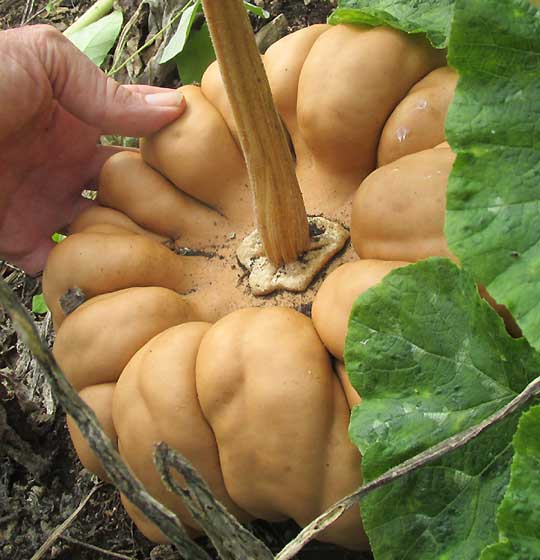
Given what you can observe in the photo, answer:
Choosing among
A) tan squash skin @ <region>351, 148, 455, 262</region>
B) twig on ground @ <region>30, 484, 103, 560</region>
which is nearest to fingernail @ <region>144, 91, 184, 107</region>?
tan squash skin @ <region>351, 148, 455, 262</region>

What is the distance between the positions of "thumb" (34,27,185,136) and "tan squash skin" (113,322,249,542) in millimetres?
714

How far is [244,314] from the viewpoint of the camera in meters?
1.82

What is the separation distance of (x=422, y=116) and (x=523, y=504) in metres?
0.95

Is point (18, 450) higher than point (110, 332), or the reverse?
point (110, 332)

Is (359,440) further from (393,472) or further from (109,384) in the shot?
(109,384)

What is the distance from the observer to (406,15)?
1959mm

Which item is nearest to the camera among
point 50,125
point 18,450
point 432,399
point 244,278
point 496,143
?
point 496,143

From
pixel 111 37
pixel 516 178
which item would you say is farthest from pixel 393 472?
pixel 111 37

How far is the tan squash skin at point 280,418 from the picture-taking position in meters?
1.64

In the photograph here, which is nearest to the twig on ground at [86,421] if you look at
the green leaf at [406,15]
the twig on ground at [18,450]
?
the green leaf at [406,15]

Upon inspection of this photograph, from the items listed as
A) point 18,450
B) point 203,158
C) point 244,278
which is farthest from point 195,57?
point 18,450

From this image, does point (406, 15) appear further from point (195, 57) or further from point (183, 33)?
point (195, 57)

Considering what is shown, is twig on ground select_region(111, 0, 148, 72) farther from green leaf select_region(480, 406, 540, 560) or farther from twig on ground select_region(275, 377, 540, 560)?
green leaf select_region(480, 406, 540, 560)

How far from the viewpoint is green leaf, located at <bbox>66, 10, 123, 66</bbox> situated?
10.3 ft
